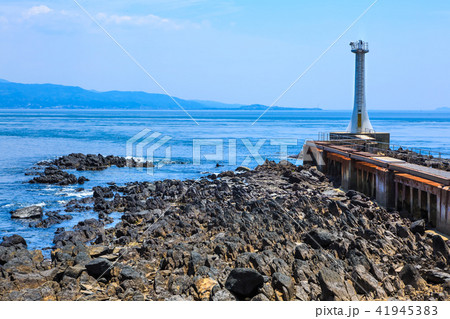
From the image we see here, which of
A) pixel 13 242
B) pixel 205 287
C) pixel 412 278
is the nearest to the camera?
pixel 205 287

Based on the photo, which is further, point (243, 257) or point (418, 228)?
point (418, 228)

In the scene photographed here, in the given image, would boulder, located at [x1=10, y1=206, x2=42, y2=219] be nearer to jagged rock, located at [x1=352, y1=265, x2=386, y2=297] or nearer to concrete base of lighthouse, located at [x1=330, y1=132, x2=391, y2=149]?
jagged rock, located at [x1=352, y1=265, x2=386, y2=297]

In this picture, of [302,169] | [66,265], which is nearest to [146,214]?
[66,265]

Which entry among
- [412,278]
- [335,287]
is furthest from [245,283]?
[412,278]

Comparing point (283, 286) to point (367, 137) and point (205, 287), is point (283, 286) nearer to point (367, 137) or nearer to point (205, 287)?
point (205, 287)

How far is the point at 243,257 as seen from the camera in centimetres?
1387

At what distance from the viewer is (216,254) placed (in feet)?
49.5

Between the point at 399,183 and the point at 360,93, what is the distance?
21.5 metres

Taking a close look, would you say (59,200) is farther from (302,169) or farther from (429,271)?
(429,271)

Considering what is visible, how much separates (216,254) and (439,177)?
1029cm

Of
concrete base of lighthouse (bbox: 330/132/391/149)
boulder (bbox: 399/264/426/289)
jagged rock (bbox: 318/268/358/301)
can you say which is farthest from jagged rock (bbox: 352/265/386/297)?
concrete base of lighthouse (bbox: 330/132/391/149)

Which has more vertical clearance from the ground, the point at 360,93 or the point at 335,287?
the point at 360,93

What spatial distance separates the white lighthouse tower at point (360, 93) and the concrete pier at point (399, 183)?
897 cm

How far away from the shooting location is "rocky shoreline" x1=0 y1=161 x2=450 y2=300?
38.6 feet
